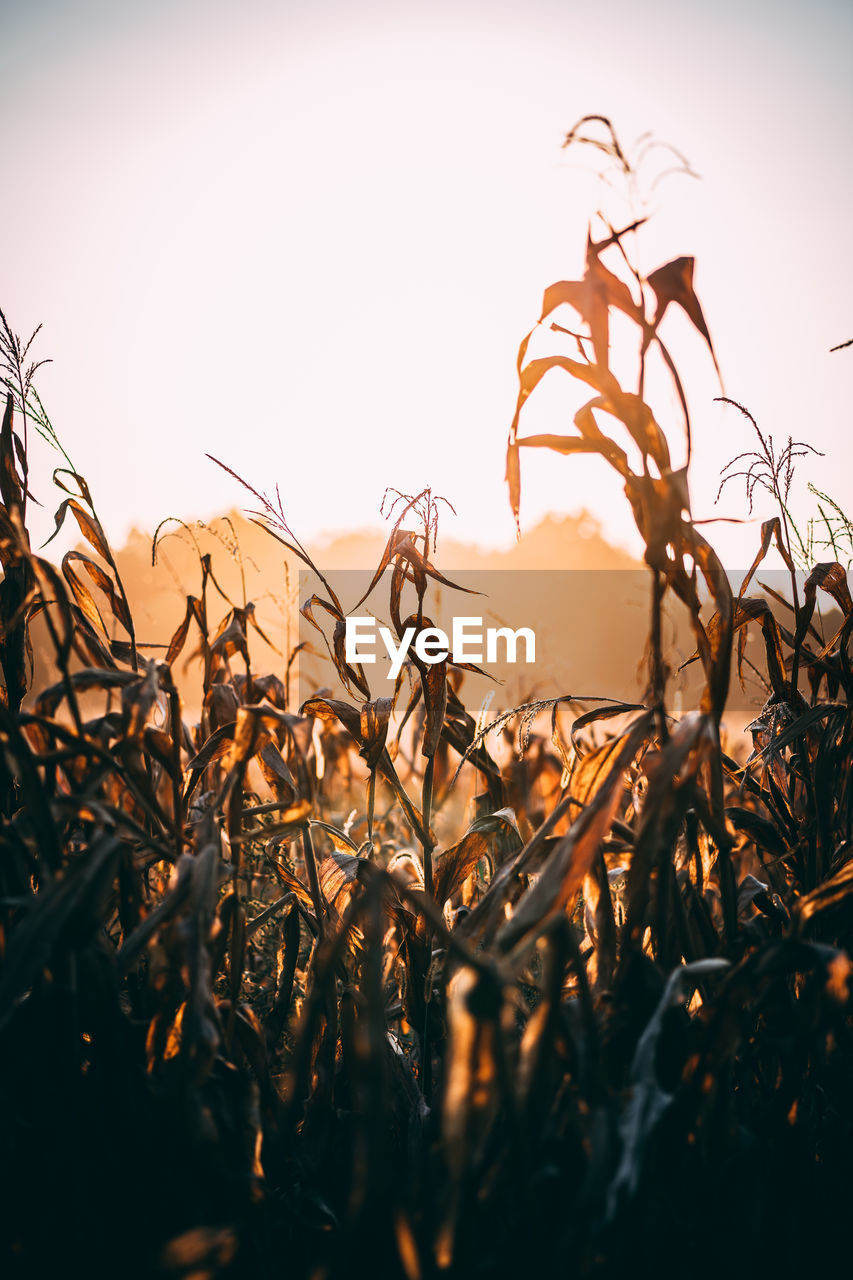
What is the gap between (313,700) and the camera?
1133mm

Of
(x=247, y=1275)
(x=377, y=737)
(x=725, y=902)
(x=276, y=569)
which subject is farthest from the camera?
(x=276, y=569)

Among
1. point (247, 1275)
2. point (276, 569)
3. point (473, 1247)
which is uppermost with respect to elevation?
point (276, 569)

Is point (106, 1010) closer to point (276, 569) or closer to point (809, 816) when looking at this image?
point (809, 816)

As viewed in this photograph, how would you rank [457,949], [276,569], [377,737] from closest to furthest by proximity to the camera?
[457,949] → [377,737] → [276,569]

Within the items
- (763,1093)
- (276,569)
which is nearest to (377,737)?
(763,1093)

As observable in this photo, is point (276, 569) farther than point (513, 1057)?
Yes

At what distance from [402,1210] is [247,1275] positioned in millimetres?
283

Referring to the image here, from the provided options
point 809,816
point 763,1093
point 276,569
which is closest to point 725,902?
point 763,1093

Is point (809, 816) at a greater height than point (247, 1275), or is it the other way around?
point (809, 816)

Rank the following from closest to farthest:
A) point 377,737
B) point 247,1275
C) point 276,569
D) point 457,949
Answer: point 457,949 → point 247,1275 → point 377,737 → point 276,569

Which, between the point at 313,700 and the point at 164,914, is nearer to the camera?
the point at 164,914

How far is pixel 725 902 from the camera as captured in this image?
83 cm

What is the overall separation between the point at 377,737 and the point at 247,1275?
63cm

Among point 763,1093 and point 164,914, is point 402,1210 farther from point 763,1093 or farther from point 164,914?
point 763,1093
